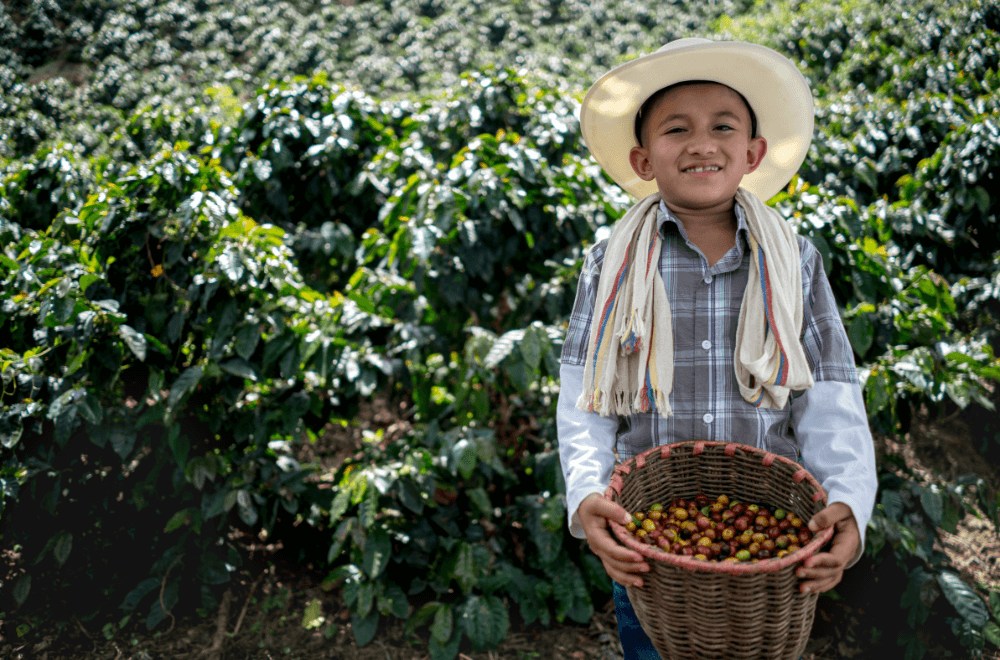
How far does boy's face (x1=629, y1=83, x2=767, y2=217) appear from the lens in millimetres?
1282

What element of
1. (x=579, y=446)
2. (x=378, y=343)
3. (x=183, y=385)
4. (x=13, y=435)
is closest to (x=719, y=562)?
(x=579, y=446)

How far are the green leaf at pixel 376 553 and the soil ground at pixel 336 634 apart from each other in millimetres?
406

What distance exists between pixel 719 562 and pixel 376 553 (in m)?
1.35

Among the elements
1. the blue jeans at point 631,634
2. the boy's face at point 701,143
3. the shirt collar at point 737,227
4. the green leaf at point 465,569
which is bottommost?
the green leaf at point 465,569

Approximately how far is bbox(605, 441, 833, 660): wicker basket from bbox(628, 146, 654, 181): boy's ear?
609 millimetres

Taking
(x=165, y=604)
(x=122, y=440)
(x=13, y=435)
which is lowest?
(x=165, y=604)

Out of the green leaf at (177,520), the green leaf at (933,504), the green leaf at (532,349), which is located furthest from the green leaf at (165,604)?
the green leaf at (933,504)

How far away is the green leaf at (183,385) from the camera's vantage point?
2045mm

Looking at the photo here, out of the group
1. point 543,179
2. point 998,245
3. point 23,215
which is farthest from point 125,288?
point 998,245

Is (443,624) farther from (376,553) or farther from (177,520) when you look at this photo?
(177,520)

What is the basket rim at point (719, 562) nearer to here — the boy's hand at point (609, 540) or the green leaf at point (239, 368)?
the boy's hand at point (609, 540)

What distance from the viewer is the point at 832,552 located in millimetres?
1067

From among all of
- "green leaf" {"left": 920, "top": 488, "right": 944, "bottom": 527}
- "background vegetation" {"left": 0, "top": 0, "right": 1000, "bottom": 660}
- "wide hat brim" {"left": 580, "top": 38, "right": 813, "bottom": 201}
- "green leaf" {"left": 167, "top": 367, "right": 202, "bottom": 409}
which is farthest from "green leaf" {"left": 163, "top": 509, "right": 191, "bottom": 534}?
"green leaf" {"left": 920, "top": 488, "right": 944, "bottom": 527}

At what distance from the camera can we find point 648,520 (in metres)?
1.21
